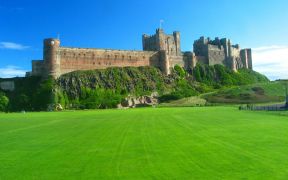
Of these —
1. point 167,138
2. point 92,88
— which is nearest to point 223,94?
point 92,88

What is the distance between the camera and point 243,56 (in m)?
142

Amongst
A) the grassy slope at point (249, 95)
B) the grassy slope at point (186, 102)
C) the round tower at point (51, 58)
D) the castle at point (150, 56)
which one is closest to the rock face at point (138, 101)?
the grassy slope at point (186, 102)

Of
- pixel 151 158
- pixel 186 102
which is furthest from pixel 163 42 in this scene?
pixel 151 158

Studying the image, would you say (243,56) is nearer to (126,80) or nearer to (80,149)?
(126,80)

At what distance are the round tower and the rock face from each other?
A: 19.1m

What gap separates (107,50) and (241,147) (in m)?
91.6

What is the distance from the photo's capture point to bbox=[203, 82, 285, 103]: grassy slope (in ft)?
263

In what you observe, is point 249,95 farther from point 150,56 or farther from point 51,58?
point 51,58

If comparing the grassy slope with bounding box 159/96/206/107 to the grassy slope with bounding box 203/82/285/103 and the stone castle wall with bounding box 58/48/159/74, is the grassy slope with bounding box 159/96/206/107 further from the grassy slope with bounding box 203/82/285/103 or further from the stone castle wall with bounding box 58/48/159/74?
the stone castle wall with bounding box 58/48/159/74

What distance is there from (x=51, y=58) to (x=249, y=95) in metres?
49.9

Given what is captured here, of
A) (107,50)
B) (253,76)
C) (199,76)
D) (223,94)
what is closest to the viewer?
(223,94)

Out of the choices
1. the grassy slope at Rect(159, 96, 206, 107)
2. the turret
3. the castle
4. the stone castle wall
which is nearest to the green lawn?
the grassy slope at Rect(159, 96, 206, 107)

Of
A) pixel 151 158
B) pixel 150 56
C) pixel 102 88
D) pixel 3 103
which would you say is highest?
pixel 150 56

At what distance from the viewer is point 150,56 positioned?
11031 centimetres
